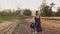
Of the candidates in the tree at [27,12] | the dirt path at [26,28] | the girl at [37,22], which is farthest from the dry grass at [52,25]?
the girl at [37,22]

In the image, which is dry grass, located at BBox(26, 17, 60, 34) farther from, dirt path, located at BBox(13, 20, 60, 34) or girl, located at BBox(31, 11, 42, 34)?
girl, located at BBox(31, 11, 42, 34)

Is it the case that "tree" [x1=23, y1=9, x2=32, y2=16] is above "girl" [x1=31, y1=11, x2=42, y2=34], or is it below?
above

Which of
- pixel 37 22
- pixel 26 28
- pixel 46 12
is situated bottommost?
pixel 26 28

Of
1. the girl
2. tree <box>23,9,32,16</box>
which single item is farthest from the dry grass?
the girl

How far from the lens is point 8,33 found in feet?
16.2

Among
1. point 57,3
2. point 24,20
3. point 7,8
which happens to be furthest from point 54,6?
point 7,8

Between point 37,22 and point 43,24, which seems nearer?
point 37,22

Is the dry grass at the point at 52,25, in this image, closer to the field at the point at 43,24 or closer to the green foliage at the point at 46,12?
the field at the point at 43,24

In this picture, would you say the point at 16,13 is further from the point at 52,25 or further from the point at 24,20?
the point at 52,25

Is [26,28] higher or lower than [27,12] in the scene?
lower

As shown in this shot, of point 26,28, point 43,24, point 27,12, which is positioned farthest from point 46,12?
point 26,28

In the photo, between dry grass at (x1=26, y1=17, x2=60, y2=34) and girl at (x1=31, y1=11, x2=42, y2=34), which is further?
dry grass at (x1=26, y1=17, x2=60, y2=34)

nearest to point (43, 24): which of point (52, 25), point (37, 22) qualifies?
point (52, 25)

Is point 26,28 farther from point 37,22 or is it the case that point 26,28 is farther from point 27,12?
point 37,22
